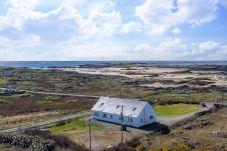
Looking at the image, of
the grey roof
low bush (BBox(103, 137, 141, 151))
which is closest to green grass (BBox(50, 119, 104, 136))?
the grey roof

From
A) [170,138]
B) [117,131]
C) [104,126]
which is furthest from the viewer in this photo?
[104,126]

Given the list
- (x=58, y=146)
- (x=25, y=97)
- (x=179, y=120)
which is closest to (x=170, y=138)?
(x=179, y=120)

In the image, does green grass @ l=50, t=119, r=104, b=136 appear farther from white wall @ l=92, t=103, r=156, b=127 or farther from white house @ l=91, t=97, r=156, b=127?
white house @ l=91, t=97, r=156, b=127

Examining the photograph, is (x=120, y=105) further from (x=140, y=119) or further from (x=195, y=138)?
(x=195, y=138)

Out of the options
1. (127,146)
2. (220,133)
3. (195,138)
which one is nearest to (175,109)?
(220,133)

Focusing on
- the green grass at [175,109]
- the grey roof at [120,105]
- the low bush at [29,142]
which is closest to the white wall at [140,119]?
the grey roof at [120,105]

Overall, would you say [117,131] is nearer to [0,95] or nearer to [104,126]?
[104,126]

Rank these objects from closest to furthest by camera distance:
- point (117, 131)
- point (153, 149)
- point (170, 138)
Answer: point (153, 149) → point (170, 138) → point (117, 131)
